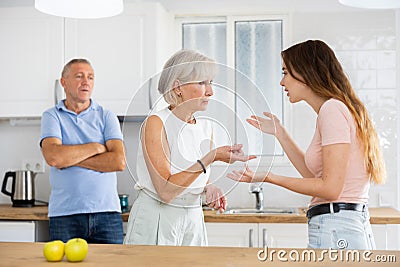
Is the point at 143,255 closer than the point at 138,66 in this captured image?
Yes

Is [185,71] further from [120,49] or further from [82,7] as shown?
[120,49]

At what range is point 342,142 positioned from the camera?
2.01 meters

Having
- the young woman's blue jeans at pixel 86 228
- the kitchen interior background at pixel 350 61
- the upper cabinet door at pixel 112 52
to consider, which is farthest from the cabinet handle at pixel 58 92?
the young woman's blue jeans at pixel 86 228

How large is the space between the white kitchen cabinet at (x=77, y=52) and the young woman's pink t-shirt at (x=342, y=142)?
1.80m

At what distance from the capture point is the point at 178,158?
81.1 inches

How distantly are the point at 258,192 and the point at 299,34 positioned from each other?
3.52 feet

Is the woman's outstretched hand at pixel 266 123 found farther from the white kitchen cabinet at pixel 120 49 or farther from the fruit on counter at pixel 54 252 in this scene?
the white kitchen cabinet at pixel 120 49

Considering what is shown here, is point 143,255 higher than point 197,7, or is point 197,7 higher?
point 197,7

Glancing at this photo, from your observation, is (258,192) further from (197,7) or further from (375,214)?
(197,7)

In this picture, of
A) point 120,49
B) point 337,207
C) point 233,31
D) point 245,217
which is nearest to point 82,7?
point 337,207

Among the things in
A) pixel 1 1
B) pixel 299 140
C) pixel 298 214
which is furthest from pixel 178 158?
pixel 1 1

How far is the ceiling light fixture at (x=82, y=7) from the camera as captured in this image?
226 cm

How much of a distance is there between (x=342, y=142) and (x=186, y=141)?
1.68 ft

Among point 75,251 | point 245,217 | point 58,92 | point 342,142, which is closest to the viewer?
point 75,251
